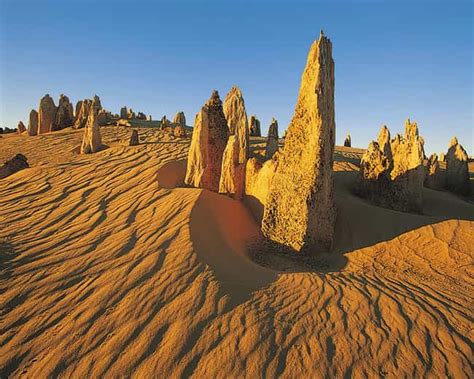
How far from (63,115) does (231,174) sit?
756 inches

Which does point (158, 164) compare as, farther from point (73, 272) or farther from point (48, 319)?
point (48, 319)

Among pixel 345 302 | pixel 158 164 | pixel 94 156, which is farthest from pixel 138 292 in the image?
pixel 94 156

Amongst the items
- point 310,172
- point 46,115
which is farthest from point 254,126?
point 310,172

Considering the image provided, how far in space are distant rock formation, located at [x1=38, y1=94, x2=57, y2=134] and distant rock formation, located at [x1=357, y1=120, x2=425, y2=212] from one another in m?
20.9

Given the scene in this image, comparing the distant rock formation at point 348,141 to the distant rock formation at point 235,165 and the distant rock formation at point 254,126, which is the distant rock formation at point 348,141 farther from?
the distant rock formation at point 235,165

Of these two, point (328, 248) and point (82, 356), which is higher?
point (328, 248)

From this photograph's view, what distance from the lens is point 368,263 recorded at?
5688mm

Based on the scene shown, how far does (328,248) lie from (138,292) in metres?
3.85

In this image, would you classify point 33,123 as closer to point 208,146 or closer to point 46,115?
point 46,115

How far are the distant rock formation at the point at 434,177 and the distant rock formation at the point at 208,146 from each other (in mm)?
9477

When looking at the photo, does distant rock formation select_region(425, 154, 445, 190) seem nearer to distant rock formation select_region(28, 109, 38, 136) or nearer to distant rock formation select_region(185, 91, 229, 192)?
distant rock formation select_region(185, 91, 229, 192)

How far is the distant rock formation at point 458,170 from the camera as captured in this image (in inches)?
496

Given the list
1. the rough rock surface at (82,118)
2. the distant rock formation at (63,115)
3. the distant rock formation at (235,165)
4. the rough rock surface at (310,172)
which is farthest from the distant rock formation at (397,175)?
the distant rock formation at (63,115)

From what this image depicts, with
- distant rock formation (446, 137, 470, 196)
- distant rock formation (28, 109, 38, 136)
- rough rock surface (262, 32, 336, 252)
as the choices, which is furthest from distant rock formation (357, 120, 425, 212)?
distant rock formation (28, 109, 38, 136)
